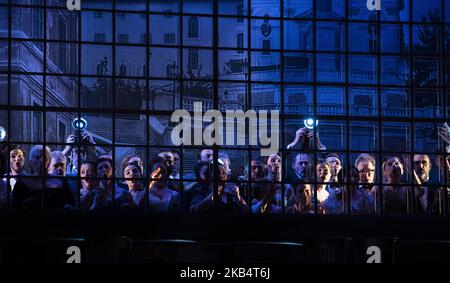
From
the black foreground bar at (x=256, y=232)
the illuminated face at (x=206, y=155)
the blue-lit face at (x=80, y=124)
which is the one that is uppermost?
the blue-lit face at (x=80, y=124)

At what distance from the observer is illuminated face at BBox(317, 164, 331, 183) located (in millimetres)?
22984

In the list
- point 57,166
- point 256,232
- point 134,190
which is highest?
point 57,166

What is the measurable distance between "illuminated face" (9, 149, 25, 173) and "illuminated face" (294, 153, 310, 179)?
5.19 meters

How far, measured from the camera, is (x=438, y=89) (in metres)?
23.0

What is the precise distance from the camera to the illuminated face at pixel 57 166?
21.5 meters

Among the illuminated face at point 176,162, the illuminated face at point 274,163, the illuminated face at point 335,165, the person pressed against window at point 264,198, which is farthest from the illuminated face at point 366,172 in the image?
the illuminated face at point 176,162

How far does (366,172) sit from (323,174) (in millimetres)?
1044

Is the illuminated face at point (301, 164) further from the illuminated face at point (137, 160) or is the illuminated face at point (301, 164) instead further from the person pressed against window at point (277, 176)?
the illuminated face at point (137, 160)

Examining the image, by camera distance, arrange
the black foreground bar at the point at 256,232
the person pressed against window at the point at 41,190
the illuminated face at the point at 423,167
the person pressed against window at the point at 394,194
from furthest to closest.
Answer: the illuminated face at the point at 423,167
the person pressed against window at the point at 394,194
the person pressed against window at the point at 41,190
the black foreground bar at the point at 256,232

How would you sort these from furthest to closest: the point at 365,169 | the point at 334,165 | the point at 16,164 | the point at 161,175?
the point at 365,169
the point at 334,165
the point at 161,175
the point at 16,164

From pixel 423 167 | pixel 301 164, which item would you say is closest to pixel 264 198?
pixel 301 164

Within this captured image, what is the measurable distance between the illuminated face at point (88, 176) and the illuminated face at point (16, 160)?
1.09 m

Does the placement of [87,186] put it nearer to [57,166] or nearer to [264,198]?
[57,166]

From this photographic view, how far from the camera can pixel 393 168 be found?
23.6 metres
